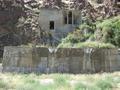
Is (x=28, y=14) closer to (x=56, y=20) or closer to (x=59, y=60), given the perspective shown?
(x=56, y=20)

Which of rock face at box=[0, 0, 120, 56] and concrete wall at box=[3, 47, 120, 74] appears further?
rock face at box=[0, 0, 120, 56]

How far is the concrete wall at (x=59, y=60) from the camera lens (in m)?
20.8

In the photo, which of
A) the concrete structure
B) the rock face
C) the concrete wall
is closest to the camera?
the concrete wall

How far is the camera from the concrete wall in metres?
20.8

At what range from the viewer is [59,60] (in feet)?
68.9

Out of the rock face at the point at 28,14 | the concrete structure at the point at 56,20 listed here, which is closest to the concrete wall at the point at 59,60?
the rock face at the point at 28,14

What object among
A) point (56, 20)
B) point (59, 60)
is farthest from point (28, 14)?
point (59, 60)

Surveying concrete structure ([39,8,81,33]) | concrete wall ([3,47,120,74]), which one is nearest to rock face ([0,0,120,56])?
concrete structure ([39,8,81,33])

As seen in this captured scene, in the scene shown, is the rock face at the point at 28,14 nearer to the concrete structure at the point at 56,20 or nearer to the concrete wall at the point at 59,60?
the concrete structure at the point at 56,20

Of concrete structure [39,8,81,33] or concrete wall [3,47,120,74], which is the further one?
concrete structure [39,8,81,33]

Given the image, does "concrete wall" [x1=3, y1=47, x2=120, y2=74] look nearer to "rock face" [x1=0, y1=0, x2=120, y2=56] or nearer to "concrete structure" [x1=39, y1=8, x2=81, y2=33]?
"rock face" [x1=0, y1=0, x2=120, y2=56]

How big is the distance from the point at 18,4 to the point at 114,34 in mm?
16524

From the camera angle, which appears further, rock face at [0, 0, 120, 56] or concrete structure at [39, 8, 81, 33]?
concrete structure at [39, 8, 81, 33]

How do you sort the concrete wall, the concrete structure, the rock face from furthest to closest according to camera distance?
the concrete structure → the rock face → the concrete wall
